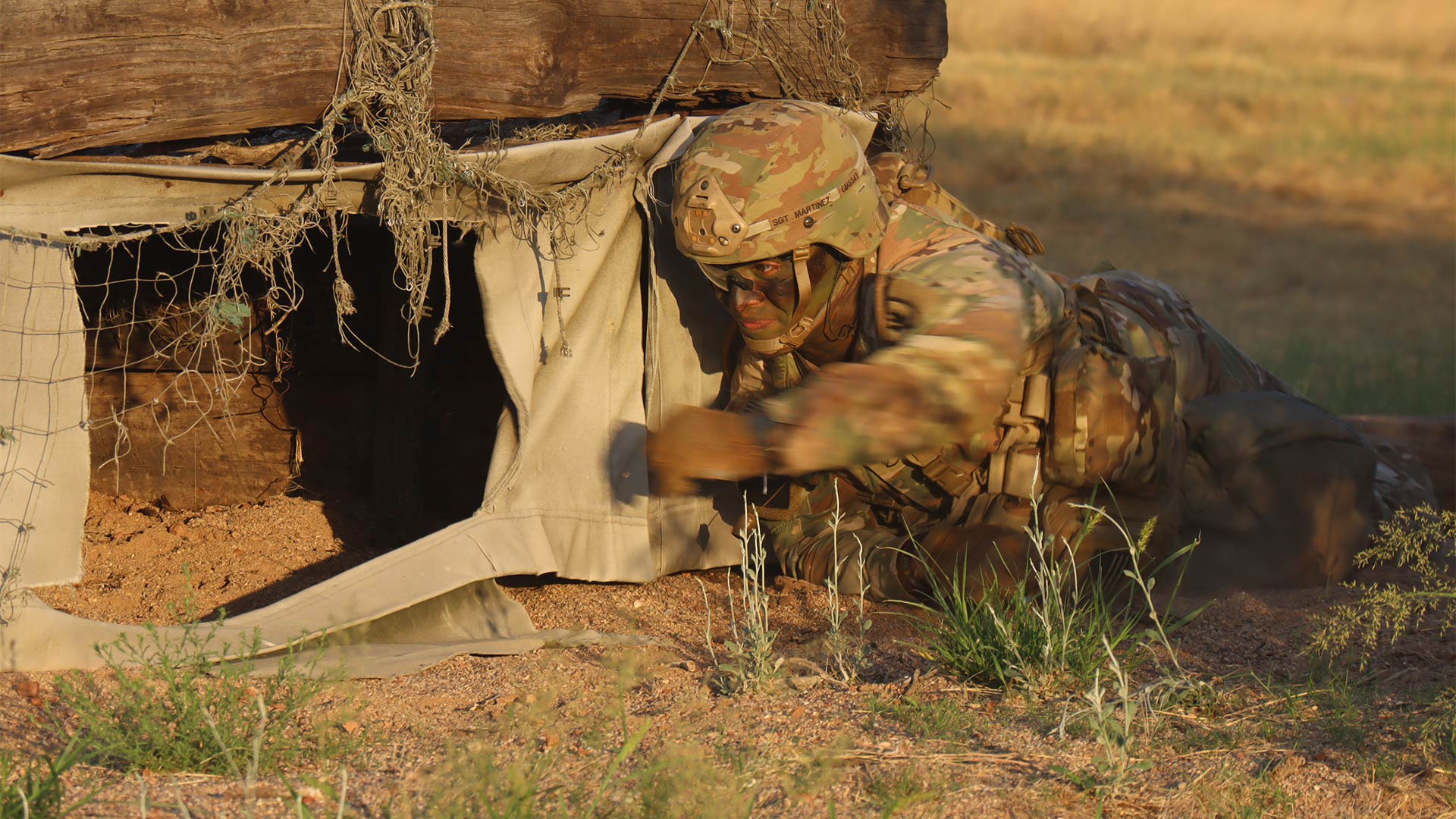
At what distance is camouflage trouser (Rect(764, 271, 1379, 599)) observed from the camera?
4.31 m

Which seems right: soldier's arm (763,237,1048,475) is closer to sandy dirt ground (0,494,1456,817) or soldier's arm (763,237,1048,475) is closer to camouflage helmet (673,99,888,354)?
camouflage helmet (673,99,888,354)

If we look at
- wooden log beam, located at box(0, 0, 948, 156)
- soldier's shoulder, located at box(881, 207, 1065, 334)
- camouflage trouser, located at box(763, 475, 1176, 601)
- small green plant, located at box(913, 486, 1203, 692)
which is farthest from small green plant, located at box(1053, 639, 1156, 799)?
wooden log beam, located at box(0, 0, 948, 156)

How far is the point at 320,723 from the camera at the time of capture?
292cm

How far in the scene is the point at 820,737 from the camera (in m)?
2.90

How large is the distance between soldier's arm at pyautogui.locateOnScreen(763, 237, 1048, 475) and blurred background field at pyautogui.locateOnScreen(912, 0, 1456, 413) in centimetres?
812

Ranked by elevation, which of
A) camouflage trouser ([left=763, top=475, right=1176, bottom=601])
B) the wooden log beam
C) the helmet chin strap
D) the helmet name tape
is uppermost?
the wooden log beam

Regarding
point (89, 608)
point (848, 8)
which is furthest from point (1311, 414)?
point (89, 608)

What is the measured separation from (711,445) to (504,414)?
907 mm

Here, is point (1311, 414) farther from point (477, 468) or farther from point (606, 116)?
point (477, 468)

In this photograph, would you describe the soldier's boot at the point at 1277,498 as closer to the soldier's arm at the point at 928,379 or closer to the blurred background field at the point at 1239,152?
the soldier's arm at the point at 928,379

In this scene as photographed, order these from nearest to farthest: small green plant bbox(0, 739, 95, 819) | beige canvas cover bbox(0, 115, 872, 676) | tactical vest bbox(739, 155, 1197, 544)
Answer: small green plant bbox(0, 739, 95, 819) < beige canvas cover bbox(0, 115, 872, 676) < tactical vest bbox(739, 155, 1197, 544)

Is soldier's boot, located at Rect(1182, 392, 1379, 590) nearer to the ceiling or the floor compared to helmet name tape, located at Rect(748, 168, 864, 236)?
nearer to the floor

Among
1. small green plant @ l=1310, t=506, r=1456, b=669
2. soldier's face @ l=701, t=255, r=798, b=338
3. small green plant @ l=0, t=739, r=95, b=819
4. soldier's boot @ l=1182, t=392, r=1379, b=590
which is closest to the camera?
small green plant @ l=0, t=739, r=95, b=819

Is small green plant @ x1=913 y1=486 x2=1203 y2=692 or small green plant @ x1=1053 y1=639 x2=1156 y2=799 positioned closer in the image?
small green plant @ x1=1053 y1=639 x2=1156 y2=799
